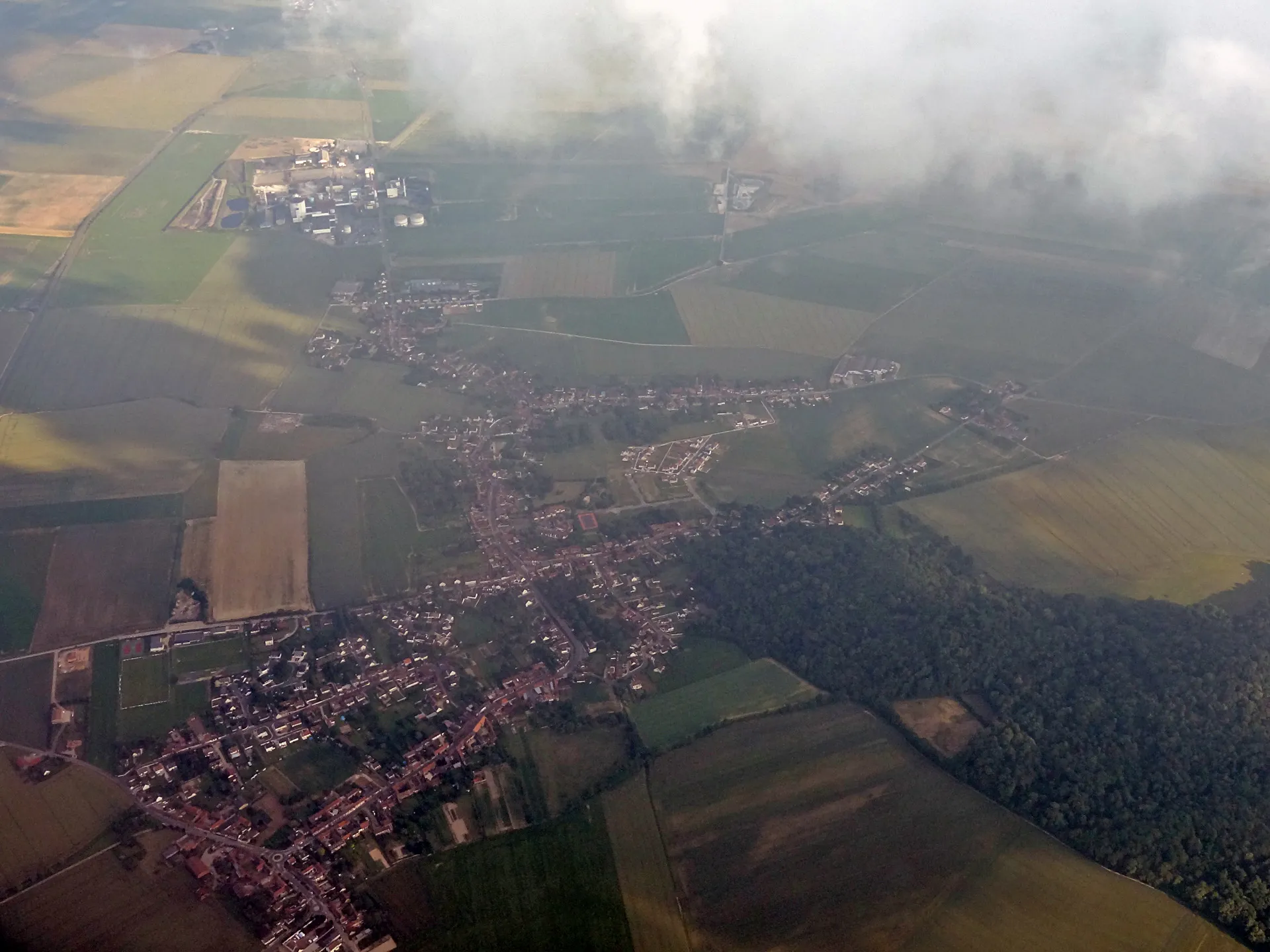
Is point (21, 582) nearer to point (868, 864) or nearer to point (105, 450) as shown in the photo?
point (105, 450)

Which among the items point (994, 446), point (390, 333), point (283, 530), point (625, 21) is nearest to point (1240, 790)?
Answer: point (994, 446)

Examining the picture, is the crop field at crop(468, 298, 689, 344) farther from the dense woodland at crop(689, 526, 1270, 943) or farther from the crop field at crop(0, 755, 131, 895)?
the crop field at crop(0, 755, 131, 895)

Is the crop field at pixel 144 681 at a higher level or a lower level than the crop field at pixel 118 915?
higher

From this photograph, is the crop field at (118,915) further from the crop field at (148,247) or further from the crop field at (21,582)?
the crop field at (148,247)

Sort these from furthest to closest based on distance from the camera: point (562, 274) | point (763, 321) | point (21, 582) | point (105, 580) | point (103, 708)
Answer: point (562, 274) < point (763, 321) < point (105, 580) < point (21, 582) < point (103, 708)

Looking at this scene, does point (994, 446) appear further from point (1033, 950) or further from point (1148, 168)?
point (1148, 168)

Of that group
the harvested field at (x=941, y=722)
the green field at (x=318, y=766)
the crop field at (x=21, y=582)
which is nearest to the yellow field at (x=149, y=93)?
the crop field at (x=21, y=582)

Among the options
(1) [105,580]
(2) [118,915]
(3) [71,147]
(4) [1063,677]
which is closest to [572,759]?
(2) [118,915]
